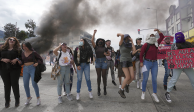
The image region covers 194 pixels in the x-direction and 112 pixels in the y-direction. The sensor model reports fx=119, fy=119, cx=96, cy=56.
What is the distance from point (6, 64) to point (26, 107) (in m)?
1.21

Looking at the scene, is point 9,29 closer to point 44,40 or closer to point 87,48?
point 44,40

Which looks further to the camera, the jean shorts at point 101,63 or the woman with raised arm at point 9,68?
the jean shorts at point 101,63

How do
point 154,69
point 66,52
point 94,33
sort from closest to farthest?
point 154,69 → point 66,52 → point 94,33

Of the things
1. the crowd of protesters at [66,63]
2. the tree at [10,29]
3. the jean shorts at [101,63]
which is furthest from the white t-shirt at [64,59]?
the tree at [10,29]

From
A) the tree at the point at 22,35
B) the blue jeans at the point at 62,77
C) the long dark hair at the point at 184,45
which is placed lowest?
the blue jeans at the point at 62,77

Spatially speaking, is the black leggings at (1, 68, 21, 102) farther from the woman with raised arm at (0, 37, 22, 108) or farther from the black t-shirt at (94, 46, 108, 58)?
the black t-shirt at (94, 46, 108, 58)

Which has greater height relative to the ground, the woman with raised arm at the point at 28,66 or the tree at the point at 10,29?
the tree at the point at 10,29

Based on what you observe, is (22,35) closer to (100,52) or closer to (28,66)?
(28,66)

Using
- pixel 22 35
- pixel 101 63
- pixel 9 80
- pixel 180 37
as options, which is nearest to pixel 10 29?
pixel 22 35

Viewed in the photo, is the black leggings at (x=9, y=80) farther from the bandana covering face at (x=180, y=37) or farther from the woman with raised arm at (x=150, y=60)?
the bandana covering face at (x=180, y=37)

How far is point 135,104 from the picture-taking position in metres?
3.00

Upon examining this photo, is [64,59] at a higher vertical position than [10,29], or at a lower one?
lower

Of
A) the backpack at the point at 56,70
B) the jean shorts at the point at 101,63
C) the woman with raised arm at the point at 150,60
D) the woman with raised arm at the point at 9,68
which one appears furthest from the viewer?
the jean shorts at the point at 101,63

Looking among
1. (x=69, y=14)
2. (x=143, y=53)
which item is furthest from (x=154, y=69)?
(x=69, y=14)
